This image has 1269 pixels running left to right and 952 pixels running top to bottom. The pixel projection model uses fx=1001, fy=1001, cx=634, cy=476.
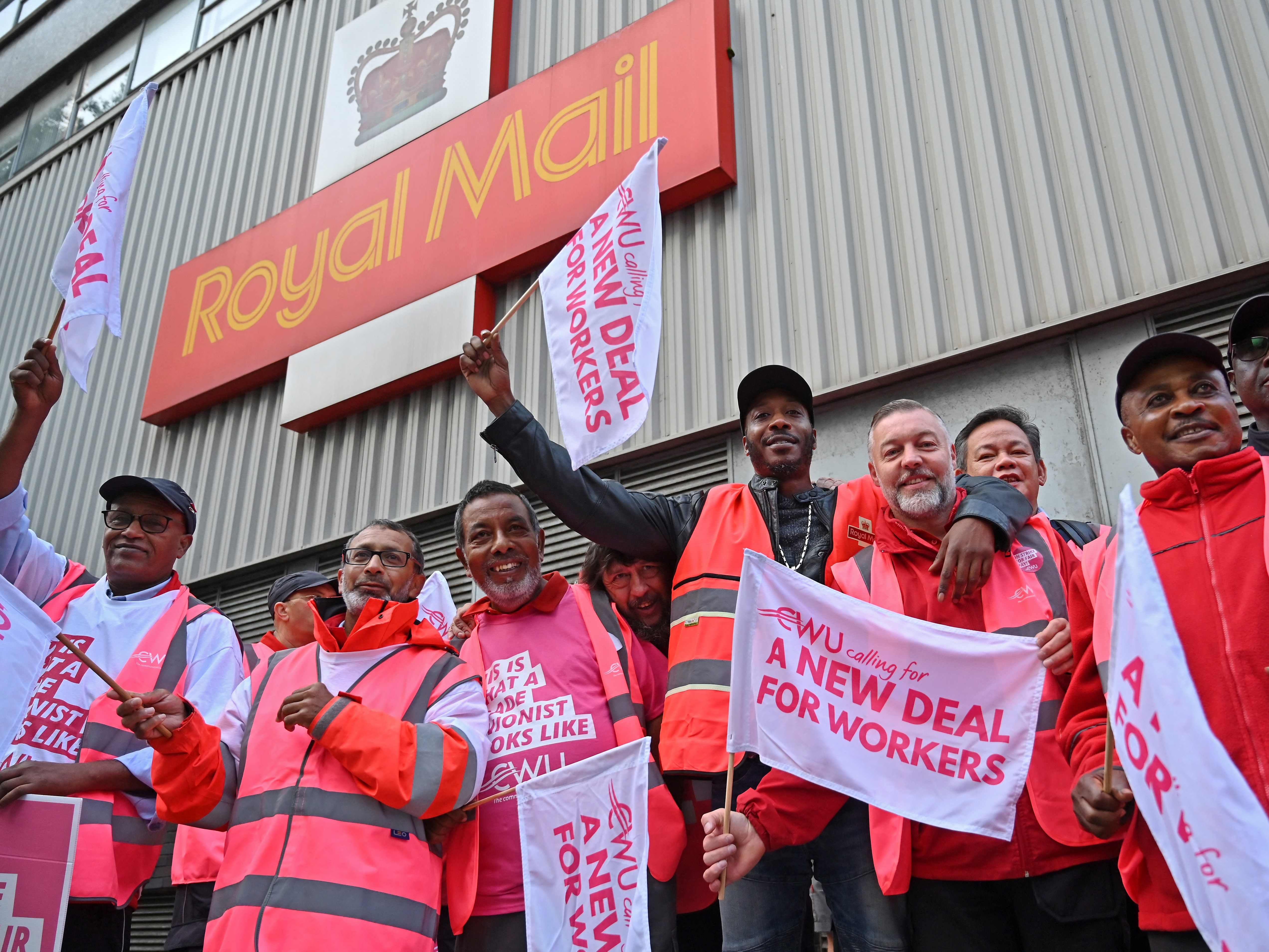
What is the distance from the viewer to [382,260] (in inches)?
328

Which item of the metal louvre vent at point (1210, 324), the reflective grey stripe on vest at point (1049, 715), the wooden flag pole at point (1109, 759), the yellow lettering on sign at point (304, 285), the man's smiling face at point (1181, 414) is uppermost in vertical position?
the yellow lettering on sign at point (304, 285)

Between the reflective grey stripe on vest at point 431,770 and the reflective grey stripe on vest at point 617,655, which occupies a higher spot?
the reflective grey stripe on vest at point 617,655

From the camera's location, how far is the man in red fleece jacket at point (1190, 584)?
1.96 meters

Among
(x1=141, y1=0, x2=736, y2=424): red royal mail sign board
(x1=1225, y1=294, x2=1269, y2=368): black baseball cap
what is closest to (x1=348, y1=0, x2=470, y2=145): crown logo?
(x1=141, y1=0, x2=736, y2=424): red royal mail sign board

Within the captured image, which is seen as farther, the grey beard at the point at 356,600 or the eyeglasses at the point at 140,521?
the eyeglasses at the point at 140,521

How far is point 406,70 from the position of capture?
897cm

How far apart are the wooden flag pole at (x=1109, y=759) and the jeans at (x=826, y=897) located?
0.86 m

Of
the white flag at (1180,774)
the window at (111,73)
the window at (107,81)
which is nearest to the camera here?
the white flag at (1180,774)

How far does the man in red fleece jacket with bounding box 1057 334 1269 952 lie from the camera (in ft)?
6.42

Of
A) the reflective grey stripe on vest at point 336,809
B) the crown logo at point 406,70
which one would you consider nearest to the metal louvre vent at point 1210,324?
the reflective grey stripe on vest at point 336,809

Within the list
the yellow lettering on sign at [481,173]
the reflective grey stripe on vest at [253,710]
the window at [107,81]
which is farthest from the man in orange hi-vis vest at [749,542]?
the window at [107,81]

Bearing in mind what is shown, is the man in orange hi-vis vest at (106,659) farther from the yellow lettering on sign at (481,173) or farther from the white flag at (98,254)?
the yellow lettering on sign at (481,173)

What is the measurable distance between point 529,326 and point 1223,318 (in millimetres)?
4505

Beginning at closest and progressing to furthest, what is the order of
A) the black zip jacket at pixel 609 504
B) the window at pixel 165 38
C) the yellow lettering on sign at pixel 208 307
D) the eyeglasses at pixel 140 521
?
1. the black zip jacket at pixel 609 504
2. the eyeglasses at pixel 140 521
3. the yellow lettering on sign at pixel 208 307
4. the window at pixel 165 38
